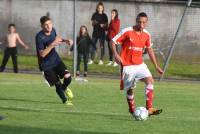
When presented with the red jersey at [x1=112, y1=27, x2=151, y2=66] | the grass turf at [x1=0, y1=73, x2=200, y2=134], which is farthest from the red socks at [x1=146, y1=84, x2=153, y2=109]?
the red jersey at [x1=112, y1=27, x2=151, y2=66]

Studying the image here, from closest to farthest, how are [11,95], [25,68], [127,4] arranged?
[11,95] < [25,68] < [127,4]

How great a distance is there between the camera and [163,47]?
102 feet

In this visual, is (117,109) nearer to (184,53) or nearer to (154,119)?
(154,119)

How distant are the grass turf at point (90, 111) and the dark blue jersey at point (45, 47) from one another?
2.81ft

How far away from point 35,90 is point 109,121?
6810 mm

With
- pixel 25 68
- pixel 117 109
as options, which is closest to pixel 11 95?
pixel 117 109

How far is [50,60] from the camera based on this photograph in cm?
1709

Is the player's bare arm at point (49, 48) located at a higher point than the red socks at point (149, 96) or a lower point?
higher

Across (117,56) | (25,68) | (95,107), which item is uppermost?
(117,56)

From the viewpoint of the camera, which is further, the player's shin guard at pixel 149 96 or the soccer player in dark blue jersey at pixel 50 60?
the soccer player in dark blue jersey at pixel 50 60

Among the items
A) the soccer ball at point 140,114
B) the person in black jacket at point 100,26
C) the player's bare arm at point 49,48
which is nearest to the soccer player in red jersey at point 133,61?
the soccer ball at point 140,114

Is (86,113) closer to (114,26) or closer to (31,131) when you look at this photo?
(31,131)

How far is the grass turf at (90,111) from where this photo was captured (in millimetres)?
13008

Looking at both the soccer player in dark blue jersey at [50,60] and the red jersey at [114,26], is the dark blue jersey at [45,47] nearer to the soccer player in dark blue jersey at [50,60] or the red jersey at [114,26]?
the soccer player in dark blue jersey at [50,60]
